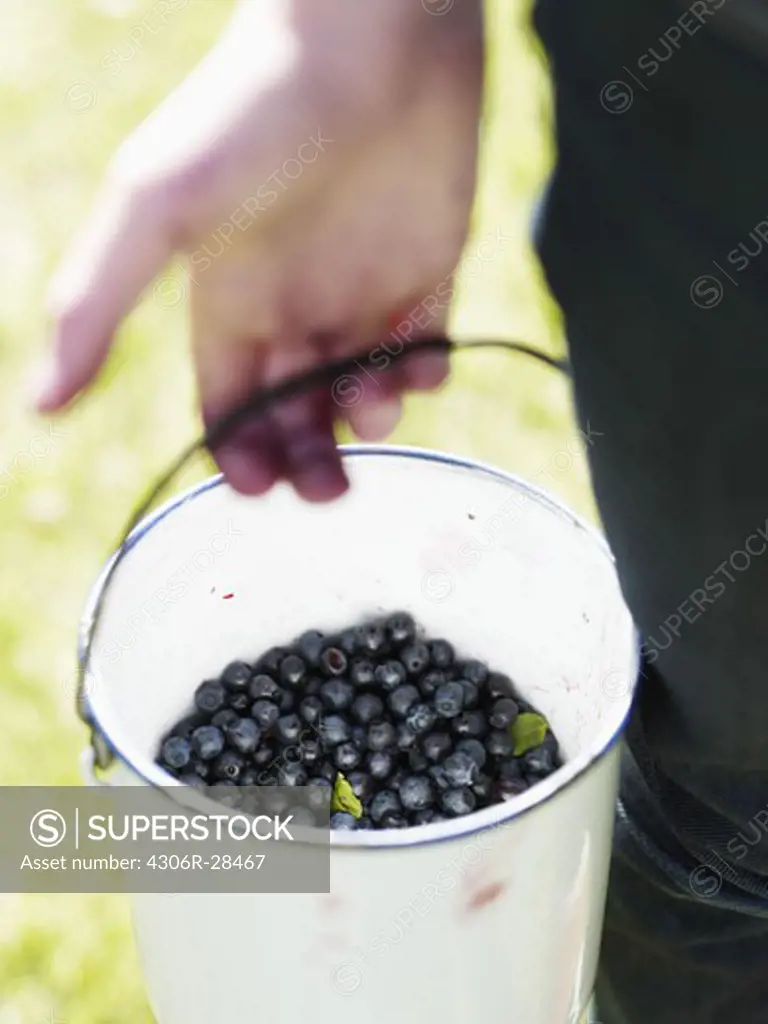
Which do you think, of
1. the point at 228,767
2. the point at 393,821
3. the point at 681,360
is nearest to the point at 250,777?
the point at 228,767

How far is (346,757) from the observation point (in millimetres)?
1016

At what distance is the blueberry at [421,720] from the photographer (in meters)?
1.04

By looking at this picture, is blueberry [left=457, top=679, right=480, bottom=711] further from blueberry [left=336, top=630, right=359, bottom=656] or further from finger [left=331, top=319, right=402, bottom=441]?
finger [left=331, top=319, right=402, bottom=441]

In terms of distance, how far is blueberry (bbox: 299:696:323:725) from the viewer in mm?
1055

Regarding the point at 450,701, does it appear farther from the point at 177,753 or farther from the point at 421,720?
the point at 177,753

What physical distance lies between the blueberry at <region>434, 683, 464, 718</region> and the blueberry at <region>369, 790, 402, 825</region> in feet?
0.29

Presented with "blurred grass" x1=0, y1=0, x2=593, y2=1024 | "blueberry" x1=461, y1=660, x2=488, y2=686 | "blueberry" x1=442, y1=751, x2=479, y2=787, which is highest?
"blueberry" x1=442, y1=751, x2=479, y2=787

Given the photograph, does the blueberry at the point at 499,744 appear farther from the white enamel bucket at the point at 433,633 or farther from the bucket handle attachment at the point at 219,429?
the bucket handle attachment at the point at 219,429

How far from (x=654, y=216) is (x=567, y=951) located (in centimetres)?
52

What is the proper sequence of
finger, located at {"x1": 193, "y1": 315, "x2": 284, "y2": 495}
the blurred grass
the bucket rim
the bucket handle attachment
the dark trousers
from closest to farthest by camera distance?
1. the dark trousers
2. the bucket rim
3. the bucket handle attachment
4. finger, located at {"x1": 193, "y1": 315, "x2": 284, "y2": 495}
5. the blurred grass

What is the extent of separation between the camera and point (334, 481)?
98 centimetres

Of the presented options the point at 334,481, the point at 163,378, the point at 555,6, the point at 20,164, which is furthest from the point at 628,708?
the point at 20,164

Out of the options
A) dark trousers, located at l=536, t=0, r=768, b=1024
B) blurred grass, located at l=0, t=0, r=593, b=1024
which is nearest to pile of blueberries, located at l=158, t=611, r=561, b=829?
dark trousers, located at l=536, t=0, r=768, b=1024

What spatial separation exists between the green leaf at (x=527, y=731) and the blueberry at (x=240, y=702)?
0.71 feet
